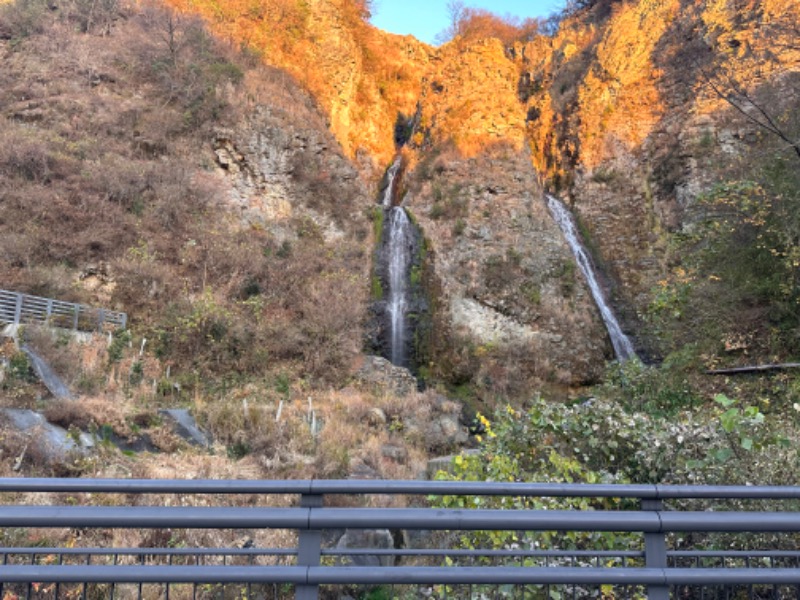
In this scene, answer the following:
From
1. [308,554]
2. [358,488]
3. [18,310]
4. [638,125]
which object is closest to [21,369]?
[18,310]

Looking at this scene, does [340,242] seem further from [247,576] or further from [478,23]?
[478,23]

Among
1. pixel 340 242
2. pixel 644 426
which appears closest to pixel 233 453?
pixel 644 426

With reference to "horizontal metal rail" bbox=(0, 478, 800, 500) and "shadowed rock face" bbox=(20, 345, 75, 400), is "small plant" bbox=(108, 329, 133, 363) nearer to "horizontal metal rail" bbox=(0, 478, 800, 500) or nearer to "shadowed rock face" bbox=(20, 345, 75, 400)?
"shadowed rock face" bbox=(20, 345, 75, 400)

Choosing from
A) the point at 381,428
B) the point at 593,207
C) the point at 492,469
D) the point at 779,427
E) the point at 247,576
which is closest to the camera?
the point at 247,576

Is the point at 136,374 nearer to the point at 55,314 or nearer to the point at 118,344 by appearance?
the point at 118,344

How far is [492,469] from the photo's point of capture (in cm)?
497

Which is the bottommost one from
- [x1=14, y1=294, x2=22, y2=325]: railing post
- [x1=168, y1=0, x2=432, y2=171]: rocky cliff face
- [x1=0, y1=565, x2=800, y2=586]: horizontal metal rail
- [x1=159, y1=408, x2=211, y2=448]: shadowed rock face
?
[x1=159, y1=408, x2=211, y2=448]: shadowed rock face

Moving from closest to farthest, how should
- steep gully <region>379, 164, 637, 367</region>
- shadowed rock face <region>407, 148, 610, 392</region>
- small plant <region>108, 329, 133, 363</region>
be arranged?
1. small plant <region>108, 329, 133, 363</region>
2. steep gully <region>379, 164, 637, 367</region>
3. shadowed rock face <region>407, 148, 610, 392</region>

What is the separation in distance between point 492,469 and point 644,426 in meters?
1.72

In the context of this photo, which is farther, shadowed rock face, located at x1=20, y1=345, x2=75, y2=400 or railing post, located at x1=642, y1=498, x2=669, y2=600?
shadowed rock face, located at x1=20, y1=345, x2=75, y2=400

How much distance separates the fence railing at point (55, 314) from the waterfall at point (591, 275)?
60.8 ft

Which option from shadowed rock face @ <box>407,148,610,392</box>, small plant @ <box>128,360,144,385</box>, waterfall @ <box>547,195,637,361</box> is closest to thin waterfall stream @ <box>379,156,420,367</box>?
shadowed rock face @ <box>407,148,610,392</box>

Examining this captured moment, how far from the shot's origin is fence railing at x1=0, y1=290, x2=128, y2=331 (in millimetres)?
12422

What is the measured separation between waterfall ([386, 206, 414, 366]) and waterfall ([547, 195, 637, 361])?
8584 millimetres
